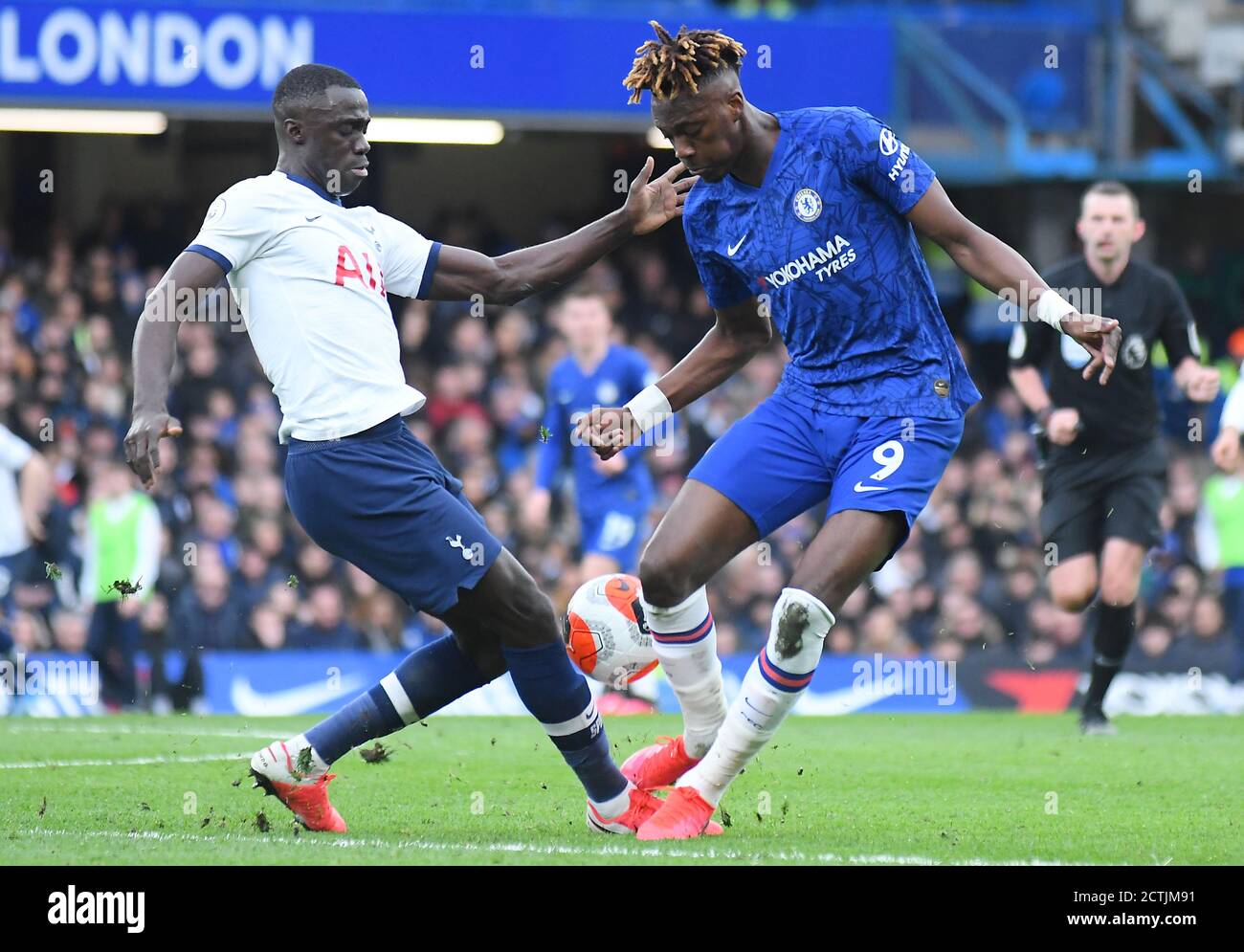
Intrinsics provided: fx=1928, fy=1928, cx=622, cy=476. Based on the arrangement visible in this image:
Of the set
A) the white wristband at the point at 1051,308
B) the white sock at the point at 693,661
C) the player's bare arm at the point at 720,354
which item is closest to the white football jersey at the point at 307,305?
the player's bare arm at the point at 720,354

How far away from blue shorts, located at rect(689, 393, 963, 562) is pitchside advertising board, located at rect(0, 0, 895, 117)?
31.1ft

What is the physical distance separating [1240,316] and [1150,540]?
10489 mm

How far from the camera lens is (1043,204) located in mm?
17562

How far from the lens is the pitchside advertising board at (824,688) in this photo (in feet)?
38.9

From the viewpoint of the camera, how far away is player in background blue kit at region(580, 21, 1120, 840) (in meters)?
5.96

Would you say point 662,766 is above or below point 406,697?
below

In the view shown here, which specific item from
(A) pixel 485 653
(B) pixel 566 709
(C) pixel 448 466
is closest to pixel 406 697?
(A) pixel 485 653

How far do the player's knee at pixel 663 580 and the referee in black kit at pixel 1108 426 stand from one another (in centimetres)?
414

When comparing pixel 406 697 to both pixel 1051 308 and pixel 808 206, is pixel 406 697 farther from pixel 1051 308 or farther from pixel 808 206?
pixel 1051 308

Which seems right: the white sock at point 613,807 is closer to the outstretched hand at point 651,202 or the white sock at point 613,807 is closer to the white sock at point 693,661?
the white sock at point 693,661

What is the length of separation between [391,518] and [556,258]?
3.62 ft

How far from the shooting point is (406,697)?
20.7 ft

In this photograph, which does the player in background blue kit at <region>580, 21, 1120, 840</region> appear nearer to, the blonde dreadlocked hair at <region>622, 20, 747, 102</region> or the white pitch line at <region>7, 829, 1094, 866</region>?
the blonde dreadlocked hair at <region>622, 20, 747, 102</region>
